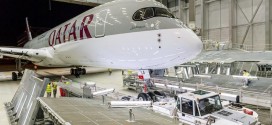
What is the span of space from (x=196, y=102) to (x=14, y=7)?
1269 inches

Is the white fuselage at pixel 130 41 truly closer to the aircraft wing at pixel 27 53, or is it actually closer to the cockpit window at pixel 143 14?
the cockpit window at pixel 143 14

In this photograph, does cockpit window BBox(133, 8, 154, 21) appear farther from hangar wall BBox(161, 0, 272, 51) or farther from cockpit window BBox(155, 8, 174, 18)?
hangar wall BBox(161, 0, 272, 51)

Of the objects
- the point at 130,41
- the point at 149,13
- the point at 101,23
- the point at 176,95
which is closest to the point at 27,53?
the point at 101,23

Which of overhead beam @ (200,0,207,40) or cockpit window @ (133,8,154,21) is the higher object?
overhead beam @ (200,0,207,40)

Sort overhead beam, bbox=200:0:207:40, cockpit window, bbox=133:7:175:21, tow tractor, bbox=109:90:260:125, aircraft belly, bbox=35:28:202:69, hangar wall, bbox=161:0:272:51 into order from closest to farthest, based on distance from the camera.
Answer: tow tractor, bbox=109:90:260:125 → aircraft belly, bbox=35:28:202:69 → cockpit window, bbox=133:7:175:21 → hangar wall, bbox=161:0:272:51 → overhead beam, bbox=200:0:207:40

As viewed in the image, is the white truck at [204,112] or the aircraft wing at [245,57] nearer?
the white truck at [204,112]

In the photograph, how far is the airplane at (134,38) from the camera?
24.9 feet

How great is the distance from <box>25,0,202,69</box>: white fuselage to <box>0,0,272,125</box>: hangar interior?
0.96 metres

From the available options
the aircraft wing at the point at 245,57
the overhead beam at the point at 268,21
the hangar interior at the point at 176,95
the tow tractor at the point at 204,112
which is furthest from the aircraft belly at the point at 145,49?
the overhead beam at the point at 268,21

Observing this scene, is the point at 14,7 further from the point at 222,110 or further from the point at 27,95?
the point at 222,110

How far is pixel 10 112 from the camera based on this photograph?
906cm

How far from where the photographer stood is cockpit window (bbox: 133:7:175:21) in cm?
834

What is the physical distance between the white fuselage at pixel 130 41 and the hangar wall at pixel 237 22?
1719 cm

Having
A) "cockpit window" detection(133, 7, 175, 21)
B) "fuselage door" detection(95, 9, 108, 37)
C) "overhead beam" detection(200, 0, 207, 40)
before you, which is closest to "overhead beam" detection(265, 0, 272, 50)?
"overhead beam" detection(200, 0, 207, 40)
